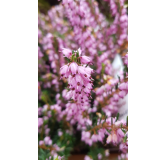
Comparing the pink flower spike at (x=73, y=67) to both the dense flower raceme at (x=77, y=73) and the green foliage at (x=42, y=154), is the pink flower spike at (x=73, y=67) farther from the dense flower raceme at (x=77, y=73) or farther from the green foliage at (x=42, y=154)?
the green foliage at (x=42, y=154)

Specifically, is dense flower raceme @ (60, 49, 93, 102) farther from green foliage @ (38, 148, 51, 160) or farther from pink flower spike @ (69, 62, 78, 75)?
green foliage @ (38, 148, 51, 160)

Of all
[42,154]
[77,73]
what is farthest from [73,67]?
[42,154]

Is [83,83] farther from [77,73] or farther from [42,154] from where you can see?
[42,154]

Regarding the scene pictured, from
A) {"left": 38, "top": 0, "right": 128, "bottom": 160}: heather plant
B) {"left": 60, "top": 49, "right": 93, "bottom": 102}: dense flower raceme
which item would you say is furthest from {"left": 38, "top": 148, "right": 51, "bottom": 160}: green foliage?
{"left": 60, "top": 49, "right": 93, "bottom": 102}: dense flower raceme

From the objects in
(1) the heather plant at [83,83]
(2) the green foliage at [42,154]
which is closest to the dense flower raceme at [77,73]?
(1) the heather plant at [83,83]

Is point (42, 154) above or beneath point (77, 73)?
beneath
